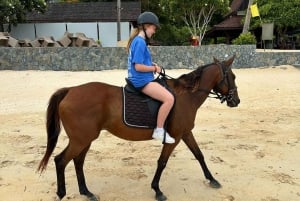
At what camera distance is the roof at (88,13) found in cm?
Answer: 2756

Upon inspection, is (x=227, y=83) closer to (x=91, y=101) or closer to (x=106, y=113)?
(x=106, y=113)

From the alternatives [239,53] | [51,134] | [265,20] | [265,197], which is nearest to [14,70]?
[239,53]

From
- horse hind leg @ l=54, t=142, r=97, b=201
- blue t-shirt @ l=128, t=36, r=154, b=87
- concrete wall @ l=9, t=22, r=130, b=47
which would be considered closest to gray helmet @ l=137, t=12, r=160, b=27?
blue t-shirt @ l=128, t=36, r=154, b=87

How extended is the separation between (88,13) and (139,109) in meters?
25.4

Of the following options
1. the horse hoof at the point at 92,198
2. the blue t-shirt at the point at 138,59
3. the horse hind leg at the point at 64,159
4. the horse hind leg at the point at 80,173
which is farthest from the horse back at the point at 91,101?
the horse hoof at the point at 92,198

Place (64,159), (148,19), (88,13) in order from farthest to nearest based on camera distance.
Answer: (88,13) < (64,159) < (148,19)

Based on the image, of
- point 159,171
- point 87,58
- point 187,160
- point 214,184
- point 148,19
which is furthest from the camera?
point 87,58

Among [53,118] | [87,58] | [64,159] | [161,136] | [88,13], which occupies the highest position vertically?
[88,13]

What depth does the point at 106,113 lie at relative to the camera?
423 centimetres

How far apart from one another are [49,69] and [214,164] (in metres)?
11.3

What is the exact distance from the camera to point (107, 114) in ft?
13.9

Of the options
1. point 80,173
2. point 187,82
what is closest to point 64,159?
point 80,173

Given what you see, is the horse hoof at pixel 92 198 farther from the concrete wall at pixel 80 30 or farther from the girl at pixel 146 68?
the concrete wall at pixel 80 30

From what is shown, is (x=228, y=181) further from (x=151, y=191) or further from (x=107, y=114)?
(x=107, y=114)
